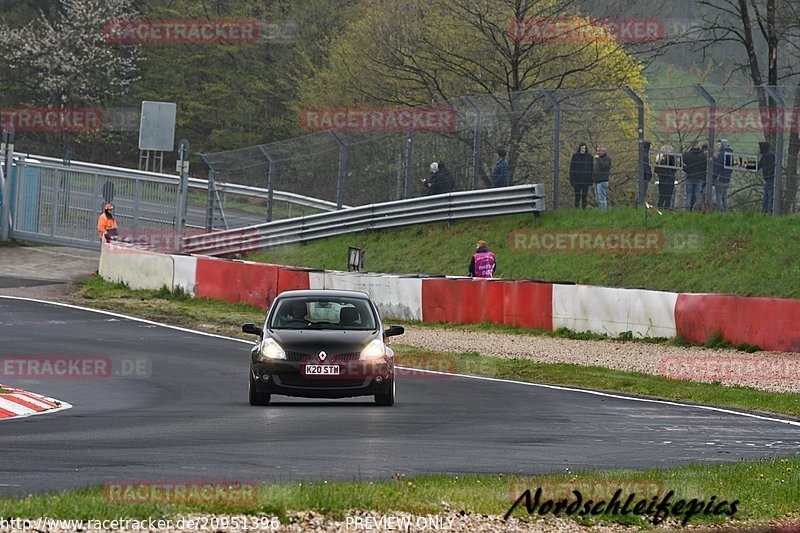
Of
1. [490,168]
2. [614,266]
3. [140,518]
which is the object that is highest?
[490,168]

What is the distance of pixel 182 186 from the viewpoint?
33.4 metres

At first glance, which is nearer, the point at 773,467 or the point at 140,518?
the point at 140,518

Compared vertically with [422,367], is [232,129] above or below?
above

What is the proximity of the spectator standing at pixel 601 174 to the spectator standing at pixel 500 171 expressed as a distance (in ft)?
7.65

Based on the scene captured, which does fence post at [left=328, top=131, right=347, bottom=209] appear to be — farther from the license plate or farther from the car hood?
the license plate

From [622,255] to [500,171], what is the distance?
465cm

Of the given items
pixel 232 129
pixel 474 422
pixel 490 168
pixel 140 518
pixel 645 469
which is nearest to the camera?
pixel 140 518

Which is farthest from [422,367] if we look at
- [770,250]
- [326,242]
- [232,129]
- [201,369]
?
[232,129]

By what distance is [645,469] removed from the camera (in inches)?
429

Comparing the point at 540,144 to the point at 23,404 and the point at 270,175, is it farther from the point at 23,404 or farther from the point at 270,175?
the point at 23,404

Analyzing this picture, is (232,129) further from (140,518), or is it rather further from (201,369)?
(140,518)

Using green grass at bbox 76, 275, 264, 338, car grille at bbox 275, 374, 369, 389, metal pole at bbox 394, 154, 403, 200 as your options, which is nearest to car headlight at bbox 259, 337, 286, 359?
car grille at bbox 275, 374, 369, 389

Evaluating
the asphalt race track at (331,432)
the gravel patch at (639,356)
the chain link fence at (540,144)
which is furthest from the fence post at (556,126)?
the asphalt race track at (331,432)

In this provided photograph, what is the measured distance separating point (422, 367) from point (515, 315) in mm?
4821
